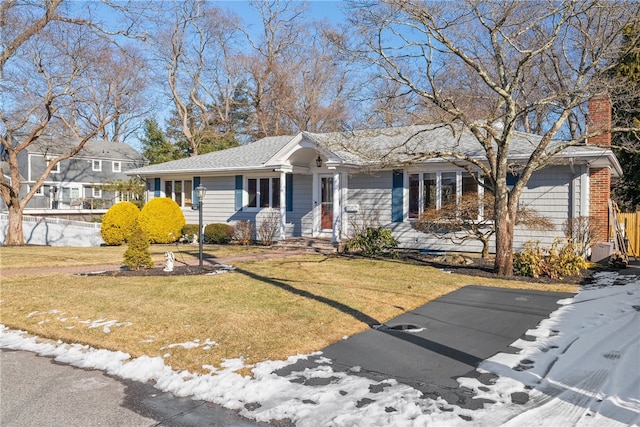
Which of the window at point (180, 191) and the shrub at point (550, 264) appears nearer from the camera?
the shrub at point (550, 264)

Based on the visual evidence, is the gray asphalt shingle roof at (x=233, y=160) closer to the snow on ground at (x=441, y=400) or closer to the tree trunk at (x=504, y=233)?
the tree trunk at (x=504, y=233)

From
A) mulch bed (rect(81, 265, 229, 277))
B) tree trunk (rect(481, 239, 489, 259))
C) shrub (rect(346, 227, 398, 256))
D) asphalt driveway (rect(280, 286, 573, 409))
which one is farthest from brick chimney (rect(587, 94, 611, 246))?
mulch bed (rect(81, 265, 229, 277))

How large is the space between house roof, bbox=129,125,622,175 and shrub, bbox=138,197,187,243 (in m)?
1.76

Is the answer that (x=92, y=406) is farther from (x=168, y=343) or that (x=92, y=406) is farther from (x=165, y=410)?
(x=168, y=343)

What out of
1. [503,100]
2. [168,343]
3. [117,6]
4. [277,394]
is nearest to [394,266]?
[503,100]

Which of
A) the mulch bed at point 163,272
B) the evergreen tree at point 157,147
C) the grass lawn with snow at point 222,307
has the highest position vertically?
the evergreen tree at point 157,147

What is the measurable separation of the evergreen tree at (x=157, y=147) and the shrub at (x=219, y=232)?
685 inches

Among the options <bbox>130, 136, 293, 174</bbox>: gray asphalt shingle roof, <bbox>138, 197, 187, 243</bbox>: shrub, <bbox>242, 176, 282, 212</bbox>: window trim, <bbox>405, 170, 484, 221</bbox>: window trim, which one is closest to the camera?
<bbox>405, 170, 484, 221</bbox>: window trim

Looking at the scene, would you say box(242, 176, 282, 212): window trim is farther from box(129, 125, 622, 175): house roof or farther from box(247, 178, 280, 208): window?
box(129, 125, 622, 175): house roof

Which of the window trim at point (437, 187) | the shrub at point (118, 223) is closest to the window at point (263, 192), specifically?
the shrub at point (118, 223)

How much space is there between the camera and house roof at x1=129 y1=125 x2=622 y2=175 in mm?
12766

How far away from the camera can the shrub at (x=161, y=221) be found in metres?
19.4

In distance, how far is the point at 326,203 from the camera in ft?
58.8

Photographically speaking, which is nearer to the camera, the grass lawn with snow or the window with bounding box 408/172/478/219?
the grass lawn with snow
